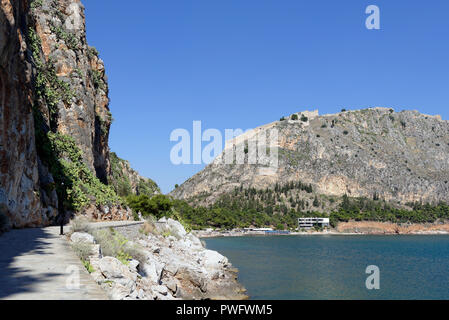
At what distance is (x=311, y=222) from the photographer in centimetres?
19212

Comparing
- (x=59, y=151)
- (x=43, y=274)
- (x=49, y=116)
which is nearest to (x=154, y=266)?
(x=43, y=274)

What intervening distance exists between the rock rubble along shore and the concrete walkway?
0.90 m

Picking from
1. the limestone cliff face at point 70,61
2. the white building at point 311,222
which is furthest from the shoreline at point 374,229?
the limestone cliff face at point 70,61

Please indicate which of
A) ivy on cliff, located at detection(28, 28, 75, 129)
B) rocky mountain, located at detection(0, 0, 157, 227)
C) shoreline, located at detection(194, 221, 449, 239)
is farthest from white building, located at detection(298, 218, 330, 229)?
ivy on cliff, located at detection(28, 28, 75, 129)

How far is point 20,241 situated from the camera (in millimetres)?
16219

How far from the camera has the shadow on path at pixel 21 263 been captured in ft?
29.5

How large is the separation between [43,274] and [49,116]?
30.6 m

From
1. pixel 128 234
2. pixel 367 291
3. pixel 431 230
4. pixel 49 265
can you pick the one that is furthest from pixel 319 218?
pixel 49 265

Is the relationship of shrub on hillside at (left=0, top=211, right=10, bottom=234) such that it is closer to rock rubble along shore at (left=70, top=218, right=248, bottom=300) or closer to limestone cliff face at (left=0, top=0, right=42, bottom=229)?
limestone cliff face at (left=0, top=0, right=42, bottom=229)

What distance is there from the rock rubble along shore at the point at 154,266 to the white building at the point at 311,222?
156 m

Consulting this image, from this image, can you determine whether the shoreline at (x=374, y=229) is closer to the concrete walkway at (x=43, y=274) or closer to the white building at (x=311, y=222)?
the white building at (x=311, y=222)

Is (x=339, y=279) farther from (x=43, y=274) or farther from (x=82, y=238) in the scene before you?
(x=43, y=274)

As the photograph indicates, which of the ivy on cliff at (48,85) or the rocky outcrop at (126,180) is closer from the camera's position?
the ivy on cliff at (48,85)
